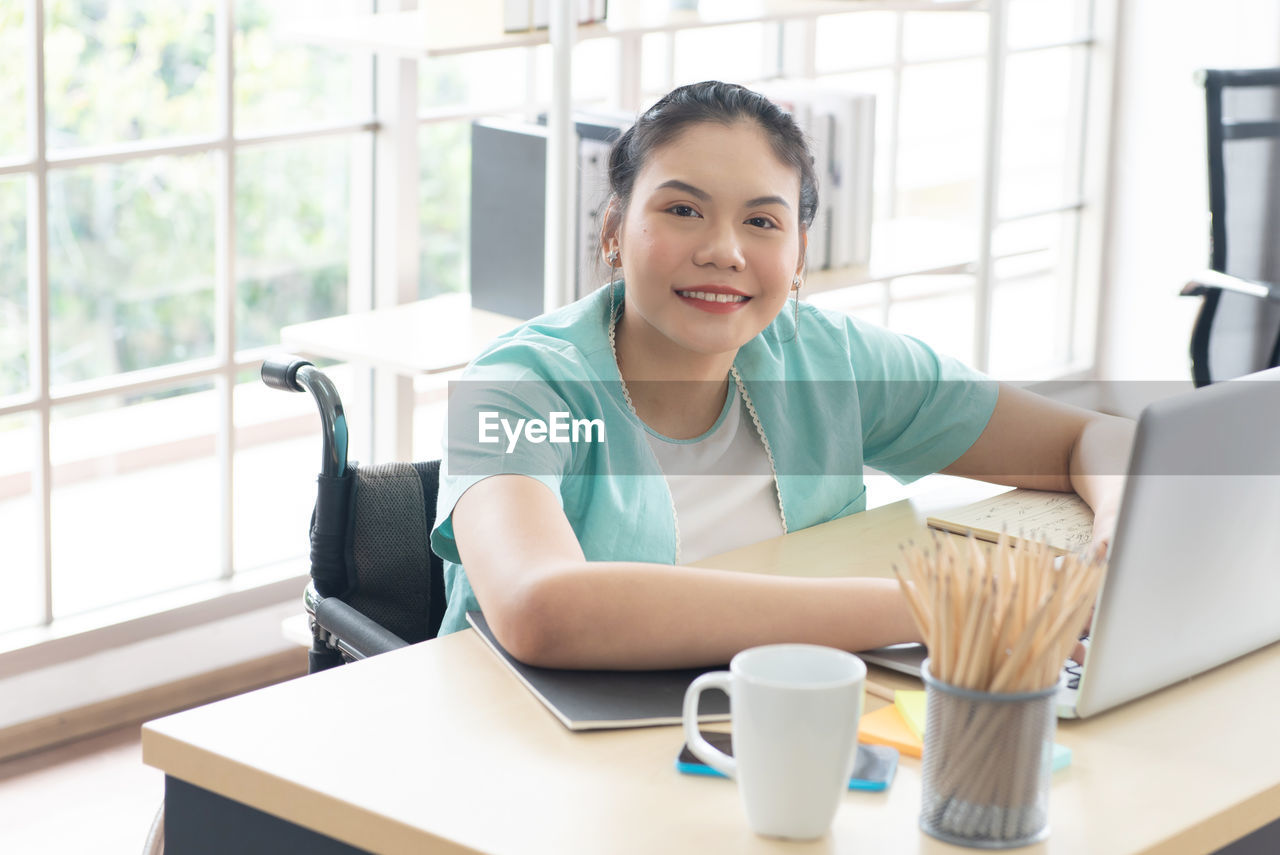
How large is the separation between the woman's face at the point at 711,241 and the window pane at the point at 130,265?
130 centimetres

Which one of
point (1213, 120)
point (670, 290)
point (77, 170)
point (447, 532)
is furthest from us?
point (1213, 120)

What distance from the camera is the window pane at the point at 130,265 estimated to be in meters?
2.51

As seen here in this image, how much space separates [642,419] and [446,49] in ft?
3.09

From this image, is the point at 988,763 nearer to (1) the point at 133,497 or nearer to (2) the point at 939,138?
(1) the point at 133,497

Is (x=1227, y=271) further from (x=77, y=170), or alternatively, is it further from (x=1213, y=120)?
(x=77, y=170)

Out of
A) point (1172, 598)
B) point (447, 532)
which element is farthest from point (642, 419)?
point (1172, 598)

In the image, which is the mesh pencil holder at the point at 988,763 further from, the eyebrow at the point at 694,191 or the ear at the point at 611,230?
the ear at the point at 611,230

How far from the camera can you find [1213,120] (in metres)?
3.09

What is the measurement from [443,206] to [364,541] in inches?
64.1

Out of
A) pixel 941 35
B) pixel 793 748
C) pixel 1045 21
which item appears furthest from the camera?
pixel 1045 21

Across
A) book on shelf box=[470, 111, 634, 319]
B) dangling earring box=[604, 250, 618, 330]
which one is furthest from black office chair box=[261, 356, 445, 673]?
book on shelf box=[470, 111, 634, 319]

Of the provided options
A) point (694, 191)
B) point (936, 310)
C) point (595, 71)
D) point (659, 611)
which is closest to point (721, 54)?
point (595, 71)

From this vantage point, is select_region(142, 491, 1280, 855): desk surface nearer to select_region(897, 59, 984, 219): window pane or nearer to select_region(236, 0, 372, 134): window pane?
select_region(236, 0, 372, 134): window pane

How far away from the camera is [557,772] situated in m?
1.02
